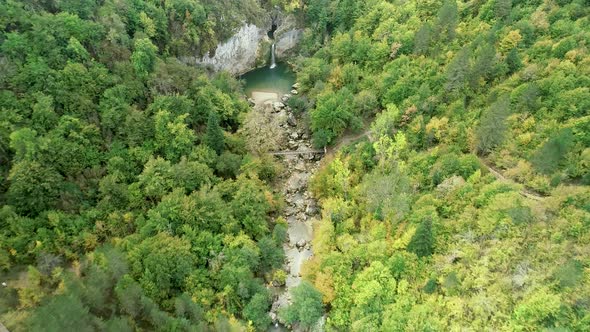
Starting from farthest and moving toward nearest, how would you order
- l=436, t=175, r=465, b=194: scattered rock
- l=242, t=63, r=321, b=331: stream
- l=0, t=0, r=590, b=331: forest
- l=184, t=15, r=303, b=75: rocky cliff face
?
l=184, t=15, r=303, b=75: rocky cliff face < l=242, t=63, r=321, b=331: stream < l=436, t=175, r=465, b=194: scattered rock < l=0, t=0, r=590, b=331: forest

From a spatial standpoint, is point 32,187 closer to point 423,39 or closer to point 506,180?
point 506,180

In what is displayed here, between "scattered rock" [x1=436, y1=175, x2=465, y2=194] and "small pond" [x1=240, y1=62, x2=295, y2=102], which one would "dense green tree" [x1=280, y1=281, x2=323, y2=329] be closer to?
"scattered rock" [x1=436, y1=175, x2=465, y2=194]

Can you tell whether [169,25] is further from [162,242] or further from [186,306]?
[186,306]

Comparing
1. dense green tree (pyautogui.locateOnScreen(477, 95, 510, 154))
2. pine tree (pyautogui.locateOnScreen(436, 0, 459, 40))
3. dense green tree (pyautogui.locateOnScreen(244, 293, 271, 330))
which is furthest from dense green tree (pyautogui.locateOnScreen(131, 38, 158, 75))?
dense green tree (pyautogui.locateOnScreen(477, 95, 510, 154))

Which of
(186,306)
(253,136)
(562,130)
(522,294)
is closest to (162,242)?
(186,306)

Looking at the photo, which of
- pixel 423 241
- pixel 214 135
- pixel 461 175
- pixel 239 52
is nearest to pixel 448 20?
pixel 461 175

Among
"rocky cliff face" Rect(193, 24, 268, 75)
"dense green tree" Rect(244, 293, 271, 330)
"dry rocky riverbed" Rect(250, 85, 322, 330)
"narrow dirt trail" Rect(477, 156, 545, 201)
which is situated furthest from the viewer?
"rocky cliff face" Rect(193, 24, 268, 75)
